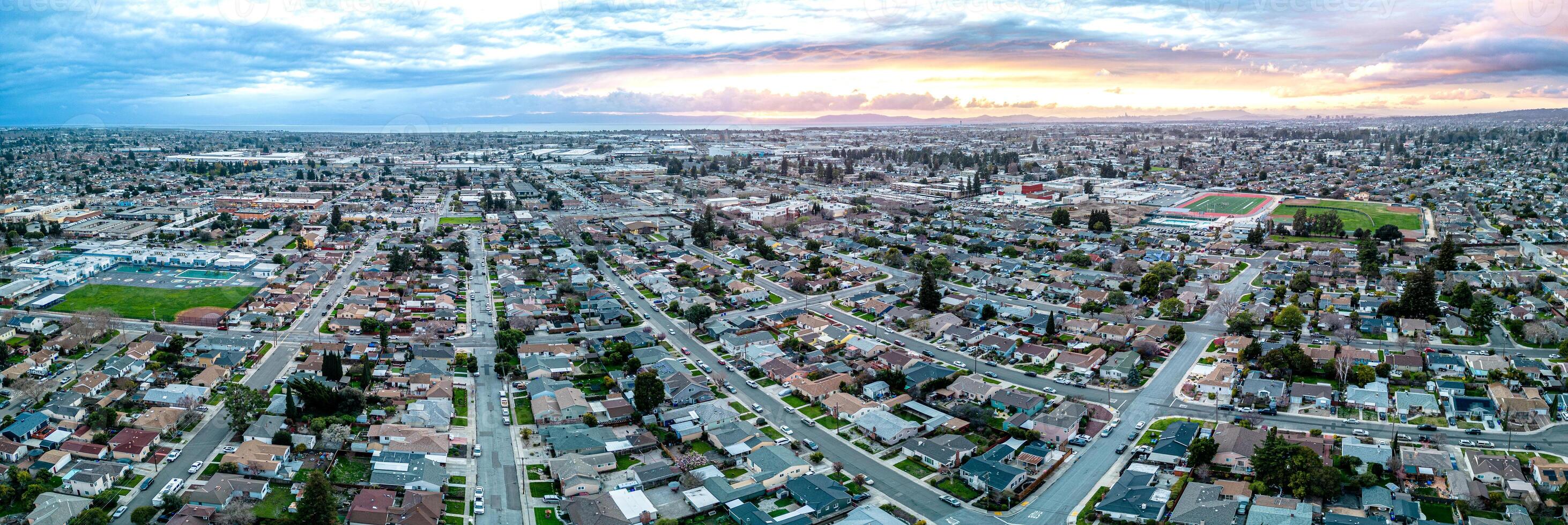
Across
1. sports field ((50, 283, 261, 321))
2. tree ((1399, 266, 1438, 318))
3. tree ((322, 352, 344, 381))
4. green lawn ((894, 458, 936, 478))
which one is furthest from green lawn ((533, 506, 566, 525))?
tree ((1399, 266, 1438, 318))

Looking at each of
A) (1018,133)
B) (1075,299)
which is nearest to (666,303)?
A: (1075,299)

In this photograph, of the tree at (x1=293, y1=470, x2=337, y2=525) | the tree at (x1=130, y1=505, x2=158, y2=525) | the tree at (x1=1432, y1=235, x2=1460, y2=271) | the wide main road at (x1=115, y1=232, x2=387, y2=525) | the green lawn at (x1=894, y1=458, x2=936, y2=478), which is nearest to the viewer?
the tree at (x1=293, y1=470, x2=337, y2=525)

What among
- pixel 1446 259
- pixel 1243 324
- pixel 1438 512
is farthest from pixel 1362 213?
pixel 1438 512

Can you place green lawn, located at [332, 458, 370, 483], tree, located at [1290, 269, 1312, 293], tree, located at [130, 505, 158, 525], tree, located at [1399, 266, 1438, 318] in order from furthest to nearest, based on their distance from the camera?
tree, located at [1290, 269, 1312, 293]
tree, located at [1399, 266, 1438, 318]
green lawn, located at [332, 458, 370, 483]
tree, located at [130, 505, 158, 525]

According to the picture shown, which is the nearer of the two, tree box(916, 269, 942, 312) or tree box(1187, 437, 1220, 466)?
tree box(1187, 437, 1220, 466)

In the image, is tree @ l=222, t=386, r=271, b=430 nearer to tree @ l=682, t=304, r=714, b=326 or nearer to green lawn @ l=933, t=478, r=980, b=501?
tree @ l=682, t=304, r=714, b=326

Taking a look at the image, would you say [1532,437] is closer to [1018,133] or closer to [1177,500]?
[1177,500]
